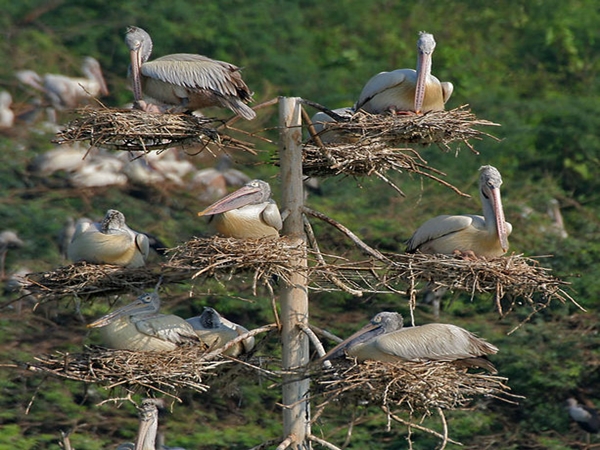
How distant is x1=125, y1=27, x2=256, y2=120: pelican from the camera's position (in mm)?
6852

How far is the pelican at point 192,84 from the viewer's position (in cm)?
685

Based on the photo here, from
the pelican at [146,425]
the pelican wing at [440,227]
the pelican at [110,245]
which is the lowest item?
the pelican at [146,425]

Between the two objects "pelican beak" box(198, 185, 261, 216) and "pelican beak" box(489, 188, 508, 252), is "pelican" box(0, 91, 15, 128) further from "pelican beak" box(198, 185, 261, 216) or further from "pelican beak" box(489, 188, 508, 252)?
"pelican beak" box(489, 188, 508, 252)

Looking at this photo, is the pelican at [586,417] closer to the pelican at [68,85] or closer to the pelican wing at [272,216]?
the pelican wing at [272,216]

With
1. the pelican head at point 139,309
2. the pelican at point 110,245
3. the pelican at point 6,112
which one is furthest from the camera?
the pelican at point 6,112

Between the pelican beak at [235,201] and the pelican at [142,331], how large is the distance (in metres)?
0.58

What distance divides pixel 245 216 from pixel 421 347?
1030 mm

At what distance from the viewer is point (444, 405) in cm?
596

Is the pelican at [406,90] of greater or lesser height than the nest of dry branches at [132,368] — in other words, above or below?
above

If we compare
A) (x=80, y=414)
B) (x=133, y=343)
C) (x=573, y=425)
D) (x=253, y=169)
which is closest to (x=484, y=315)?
(x=573, y=425)

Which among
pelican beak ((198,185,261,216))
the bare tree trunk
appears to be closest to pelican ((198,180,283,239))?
pelican beak ((198,185,261,216))

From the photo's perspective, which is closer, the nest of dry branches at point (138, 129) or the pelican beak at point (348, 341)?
the nest of dry branches at point (138, 129)

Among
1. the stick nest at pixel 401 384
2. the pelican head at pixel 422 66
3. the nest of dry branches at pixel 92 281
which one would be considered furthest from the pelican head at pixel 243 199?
the pelican head at pixel 422 66

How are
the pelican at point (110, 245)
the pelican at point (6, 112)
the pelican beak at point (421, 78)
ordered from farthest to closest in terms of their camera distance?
the pelican at point (6, 112)
the pelican beak at point (421, 78)
the pelican at point (110, 245)
